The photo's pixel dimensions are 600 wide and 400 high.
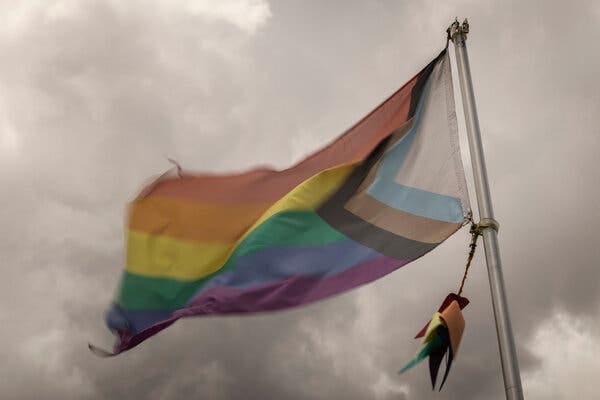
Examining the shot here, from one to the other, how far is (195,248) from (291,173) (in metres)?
2.97

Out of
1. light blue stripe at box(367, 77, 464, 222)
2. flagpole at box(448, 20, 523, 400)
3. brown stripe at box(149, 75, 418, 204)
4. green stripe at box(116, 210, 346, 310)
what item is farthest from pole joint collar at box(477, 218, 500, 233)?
brown stripe at box(149, 75, 418, 204)

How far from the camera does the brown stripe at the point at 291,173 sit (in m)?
15.7

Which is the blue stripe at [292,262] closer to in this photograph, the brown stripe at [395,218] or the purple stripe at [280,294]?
the purple stripe at [280,294]

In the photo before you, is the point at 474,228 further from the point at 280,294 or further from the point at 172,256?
the point at 172,256

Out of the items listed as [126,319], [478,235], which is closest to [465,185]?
[478,235]

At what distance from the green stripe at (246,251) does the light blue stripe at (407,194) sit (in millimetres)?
1354

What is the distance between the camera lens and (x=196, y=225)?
1574 centimetres

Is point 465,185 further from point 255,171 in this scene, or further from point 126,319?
point 126,319

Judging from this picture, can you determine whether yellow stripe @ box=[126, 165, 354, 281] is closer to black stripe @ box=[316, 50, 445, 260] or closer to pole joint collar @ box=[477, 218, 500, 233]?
black stripe @ box=[316, 50, 445, 260]

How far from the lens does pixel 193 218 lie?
15.9 meters

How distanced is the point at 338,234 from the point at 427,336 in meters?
3.43

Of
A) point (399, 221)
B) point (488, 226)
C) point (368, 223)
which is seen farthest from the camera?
point (368, 223)

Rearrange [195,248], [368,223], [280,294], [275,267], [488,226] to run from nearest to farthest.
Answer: [488,226] → [280,294] → [275,267] → [368,223] → [195,248]

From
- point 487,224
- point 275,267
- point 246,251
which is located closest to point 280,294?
point 275,267
